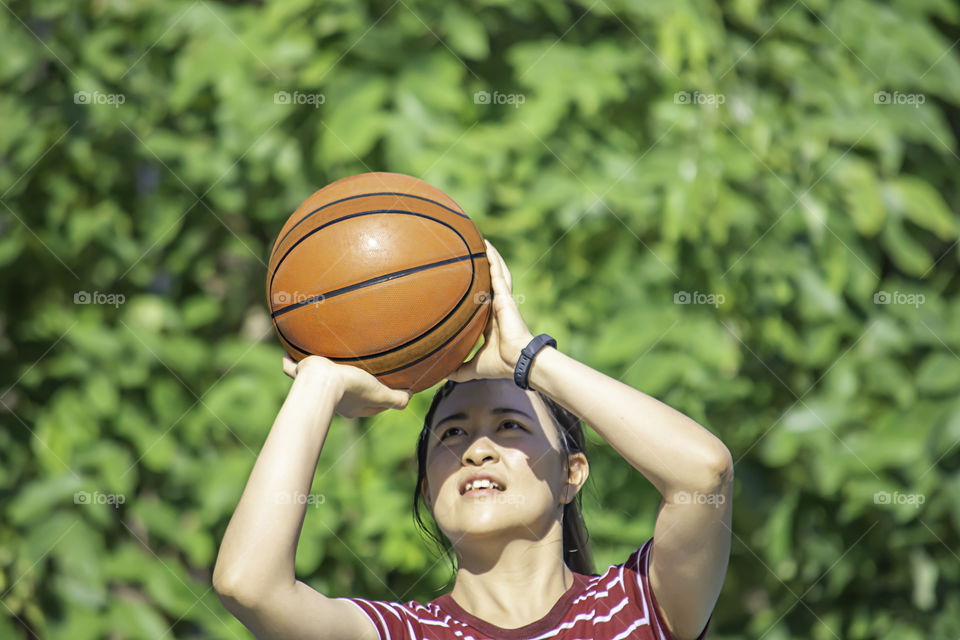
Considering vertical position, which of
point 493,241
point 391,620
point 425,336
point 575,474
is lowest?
point 493,241

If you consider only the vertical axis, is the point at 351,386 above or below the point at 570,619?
above

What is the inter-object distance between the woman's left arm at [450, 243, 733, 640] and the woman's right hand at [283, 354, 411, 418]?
11.1 inches

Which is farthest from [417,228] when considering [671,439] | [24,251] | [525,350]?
[24,251]

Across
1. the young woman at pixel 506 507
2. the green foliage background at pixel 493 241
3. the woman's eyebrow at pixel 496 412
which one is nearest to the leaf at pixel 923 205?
the green foliage background at pixel 493 241

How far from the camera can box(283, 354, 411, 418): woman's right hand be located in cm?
178

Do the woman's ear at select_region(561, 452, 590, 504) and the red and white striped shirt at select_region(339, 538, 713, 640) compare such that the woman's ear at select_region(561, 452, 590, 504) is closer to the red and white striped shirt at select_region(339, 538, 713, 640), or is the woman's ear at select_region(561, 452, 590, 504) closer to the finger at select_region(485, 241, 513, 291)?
the red and white striped shirt at select_region(339, 538, 713, 640)

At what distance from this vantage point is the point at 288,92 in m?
3.10

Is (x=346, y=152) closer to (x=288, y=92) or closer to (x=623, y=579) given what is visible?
(x=288, y=92)

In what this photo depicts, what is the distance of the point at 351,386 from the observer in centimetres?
181

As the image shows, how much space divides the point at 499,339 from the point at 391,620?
58 centimetres

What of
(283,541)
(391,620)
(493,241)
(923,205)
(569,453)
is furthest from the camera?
(923,205)

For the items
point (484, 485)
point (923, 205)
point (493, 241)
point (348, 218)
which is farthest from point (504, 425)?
point (923, 205)

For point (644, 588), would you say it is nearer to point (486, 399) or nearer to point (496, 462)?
point (496, 462)

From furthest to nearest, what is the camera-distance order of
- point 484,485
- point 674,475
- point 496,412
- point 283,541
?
point 496,412, point 484,485, point 674,475, point 283,541
